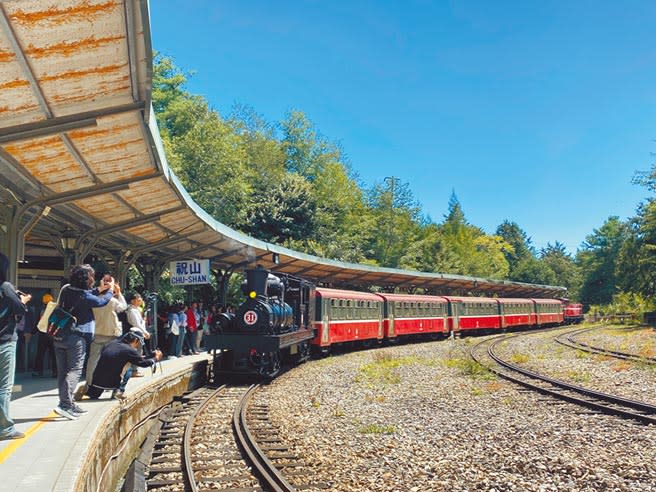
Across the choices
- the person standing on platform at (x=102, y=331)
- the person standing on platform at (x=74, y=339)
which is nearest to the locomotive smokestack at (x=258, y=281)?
the person standing on platform at (x=102, y=331)

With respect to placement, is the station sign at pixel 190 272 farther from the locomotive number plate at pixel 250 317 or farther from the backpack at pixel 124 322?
the backpack at pixel 124 322

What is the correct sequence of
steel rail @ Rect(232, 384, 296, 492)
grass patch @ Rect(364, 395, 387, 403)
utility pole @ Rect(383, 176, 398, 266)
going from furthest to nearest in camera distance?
utility pole @ Rect(383, 176, 398, 266), grass patch @ Rect(364, 395, 387, 403), steel rail @ Rect(232, 384, 296, 492)

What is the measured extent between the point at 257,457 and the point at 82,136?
453cm

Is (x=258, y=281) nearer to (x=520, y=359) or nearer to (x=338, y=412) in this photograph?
(x=338, y=412)

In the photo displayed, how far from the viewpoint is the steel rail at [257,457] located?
6004 mm

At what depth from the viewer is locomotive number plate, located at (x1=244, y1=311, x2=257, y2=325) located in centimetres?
1355

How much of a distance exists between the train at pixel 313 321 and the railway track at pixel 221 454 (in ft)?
9.79

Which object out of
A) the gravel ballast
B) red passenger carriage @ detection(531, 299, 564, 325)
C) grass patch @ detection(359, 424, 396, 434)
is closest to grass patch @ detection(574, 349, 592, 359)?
the gravel ballast

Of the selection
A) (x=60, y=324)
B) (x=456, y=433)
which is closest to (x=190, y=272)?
(x=60, y=324)

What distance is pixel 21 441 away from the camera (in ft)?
19.1

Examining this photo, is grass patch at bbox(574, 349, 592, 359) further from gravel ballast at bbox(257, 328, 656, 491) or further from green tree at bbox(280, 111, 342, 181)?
green tree at bbox(280, 111, 342, 181)

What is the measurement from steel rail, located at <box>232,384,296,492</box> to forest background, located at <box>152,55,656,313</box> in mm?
27219

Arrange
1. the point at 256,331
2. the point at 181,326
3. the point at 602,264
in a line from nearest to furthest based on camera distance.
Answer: the point at 256,331 → the point at 181,326 → the point at 602,264

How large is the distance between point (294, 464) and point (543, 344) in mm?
20492
